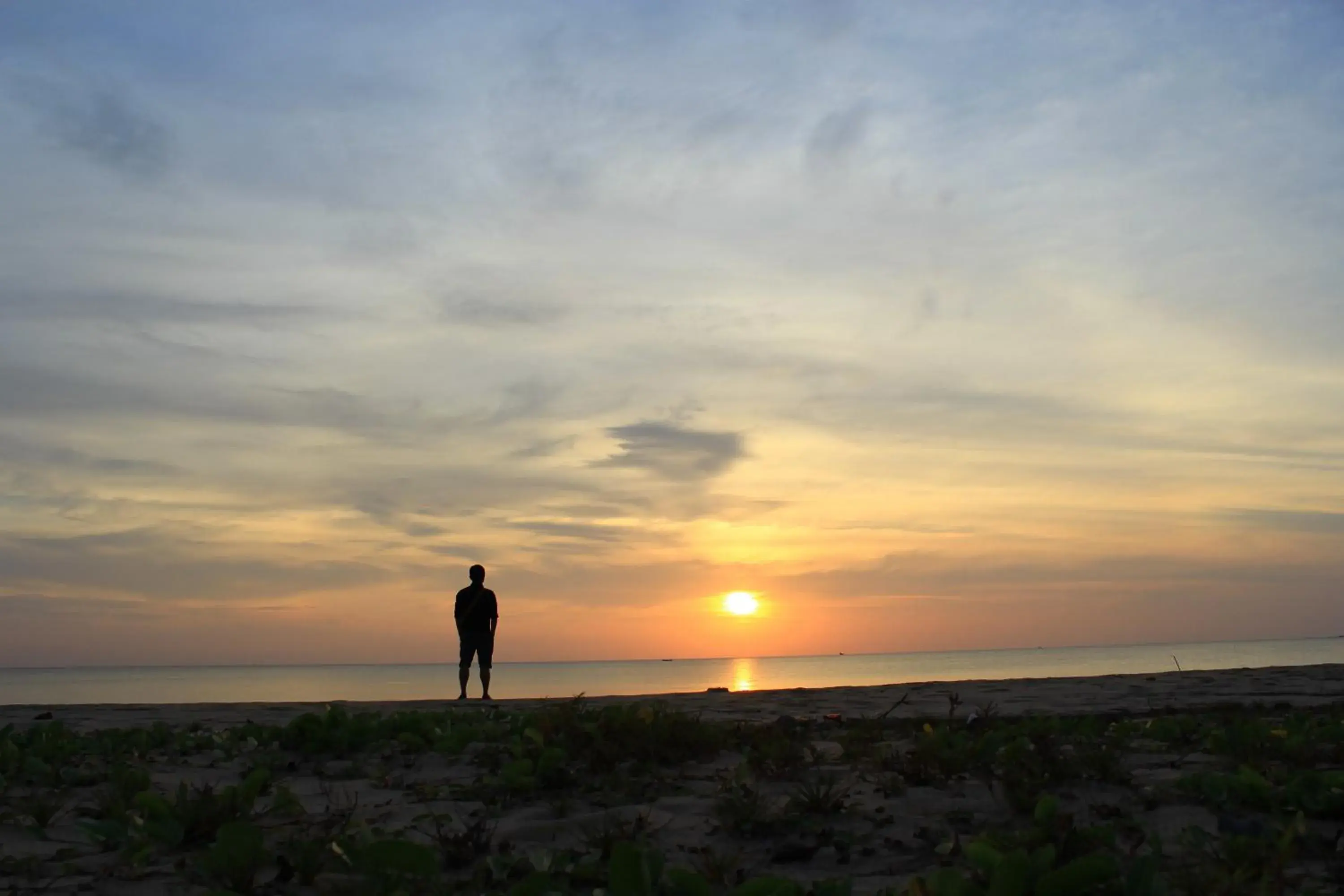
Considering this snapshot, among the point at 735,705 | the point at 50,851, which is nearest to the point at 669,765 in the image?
the point at 50,851

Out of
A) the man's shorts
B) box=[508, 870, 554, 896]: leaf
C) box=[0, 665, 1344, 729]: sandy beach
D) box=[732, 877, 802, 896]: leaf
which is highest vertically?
the man's shorts

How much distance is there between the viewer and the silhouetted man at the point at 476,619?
15711 millimetres

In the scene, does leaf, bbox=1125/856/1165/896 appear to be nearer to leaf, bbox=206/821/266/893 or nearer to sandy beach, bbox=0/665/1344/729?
leaf, bbox=206/821/266/893

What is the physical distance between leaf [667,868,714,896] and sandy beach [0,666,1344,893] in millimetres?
140

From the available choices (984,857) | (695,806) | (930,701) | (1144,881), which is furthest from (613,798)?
(930,701)

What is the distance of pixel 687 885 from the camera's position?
304cm

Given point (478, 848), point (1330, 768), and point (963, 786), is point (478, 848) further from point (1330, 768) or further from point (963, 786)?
point (1330, 768)

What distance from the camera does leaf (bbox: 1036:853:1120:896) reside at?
2.84 meters

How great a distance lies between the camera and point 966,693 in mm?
11852

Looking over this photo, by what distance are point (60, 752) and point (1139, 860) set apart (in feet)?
20.0

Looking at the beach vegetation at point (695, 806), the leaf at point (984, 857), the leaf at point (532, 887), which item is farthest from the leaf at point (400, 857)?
the leaf at point (984, 857)

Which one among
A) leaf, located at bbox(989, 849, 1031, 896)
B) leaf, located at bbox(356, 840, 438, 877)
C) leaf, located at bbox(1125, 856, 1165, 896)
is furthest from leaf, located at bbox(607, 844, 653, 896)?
leaf, located at bbox(1125, 856, 1165, 896)

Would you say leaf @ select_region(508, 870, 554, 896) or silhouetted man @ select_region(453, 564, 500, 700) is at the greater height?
silhouetted man @ select_region(453, 564, 500, 700)

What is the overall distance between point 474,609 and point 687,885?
43.1 feet
